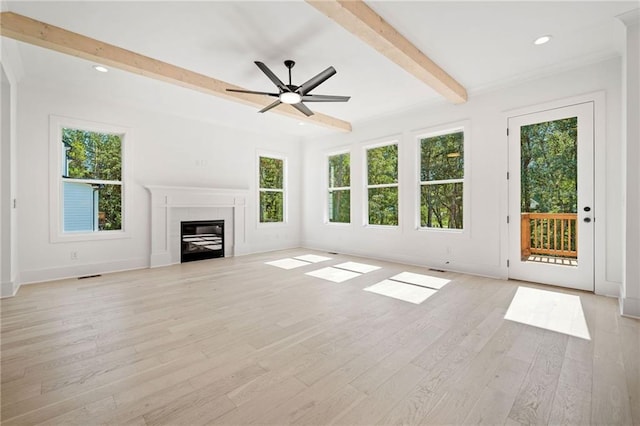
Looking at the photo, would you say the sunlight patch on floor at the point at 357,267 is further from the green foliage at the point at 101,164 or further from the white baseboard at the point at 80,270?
the green foliage at the point at 101,164

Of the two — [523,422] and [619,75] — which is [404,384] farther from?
[619,75]

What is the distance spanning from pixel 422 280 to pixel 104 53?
465 cm

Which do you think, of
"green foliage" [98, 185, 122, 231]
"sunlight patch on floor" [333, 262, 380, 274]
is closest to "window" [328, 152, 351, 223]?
"sunlight patch on floor" [333, 262, 380, 274]

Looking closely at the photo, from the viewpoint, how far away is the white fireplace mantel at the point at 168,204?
5164 millimetres

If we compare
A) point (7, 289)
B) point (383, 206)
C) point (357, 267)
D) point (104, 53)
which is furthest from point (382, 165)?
point (7, 289)

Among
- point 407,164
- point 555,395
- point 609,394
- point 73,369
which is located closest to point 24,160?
point 73,369

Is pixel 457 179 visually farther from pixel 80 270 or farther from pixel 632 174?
pixel 80 270

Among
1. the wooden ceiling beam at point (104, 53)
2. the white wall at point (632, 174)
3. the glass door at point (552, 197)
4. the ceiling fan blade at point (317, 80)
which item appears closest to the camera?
the wooden ceiling beam at point (104, 53)

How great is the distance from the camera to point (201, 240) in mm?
5840

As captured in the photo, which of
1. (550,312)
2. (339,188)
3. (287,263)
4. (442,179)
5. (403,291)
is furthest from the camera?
(339,188)

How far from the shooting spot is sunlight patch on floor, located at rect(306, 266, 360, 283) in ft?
14.1

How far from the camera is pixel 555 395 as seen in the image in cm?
166

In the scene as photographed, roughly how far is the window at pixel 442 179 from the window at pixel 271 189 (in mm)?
3365

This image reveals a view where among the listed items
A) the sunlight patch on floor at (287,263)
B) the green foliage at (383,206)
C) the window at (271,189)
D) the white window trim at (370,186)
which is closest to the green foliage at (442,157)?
the white window trim at (370,186)
